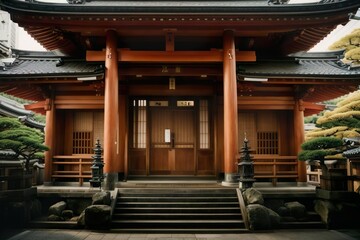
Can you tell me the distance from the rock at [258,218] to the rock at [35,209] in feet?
23.6

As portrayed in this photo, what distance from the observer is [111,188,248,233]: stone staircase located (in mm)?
8945

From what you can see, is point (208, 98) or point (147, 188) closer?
point (147, 188)

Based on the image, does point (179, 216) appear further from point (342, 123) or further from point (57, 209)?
point (342, 123)

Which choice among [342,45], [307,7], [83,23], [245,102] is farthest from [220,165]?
[342,45]

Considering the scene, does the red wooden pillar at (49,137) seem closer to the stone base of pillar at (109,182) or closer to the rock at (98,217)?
the stone base of pillar at (109,182)

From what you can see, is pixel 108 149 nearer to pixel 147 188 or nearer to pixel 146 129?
pixel 147 188

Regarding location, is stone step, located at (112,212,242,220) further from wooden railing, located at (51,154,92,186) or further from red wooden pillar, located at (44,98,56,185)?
red wooden pillar, located at (44,98,56,185)

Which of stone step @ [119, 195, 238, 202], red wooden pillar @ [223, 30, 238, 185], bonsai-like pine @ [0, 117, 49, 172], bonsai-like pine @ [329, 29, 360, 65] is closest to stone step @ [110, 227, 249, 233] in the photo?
stone step @ [119, 195, 238, 202]

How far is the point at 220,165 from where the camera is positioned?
44.8 ft

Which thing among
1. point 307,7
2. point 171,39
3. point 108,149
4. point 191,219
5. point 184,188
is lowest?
point 191,219

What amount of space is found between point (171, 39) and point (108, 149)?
16.6ft

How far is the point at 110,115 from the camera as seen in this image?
1109 centimetres

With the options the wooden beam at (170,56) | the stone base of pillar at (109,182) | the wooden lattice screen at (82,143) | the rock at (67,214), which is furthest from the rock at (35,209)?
the wooden beam at (170,56)

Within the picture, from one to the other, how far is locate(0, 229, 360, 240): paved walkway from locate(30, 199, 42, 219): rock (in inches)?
36.8
